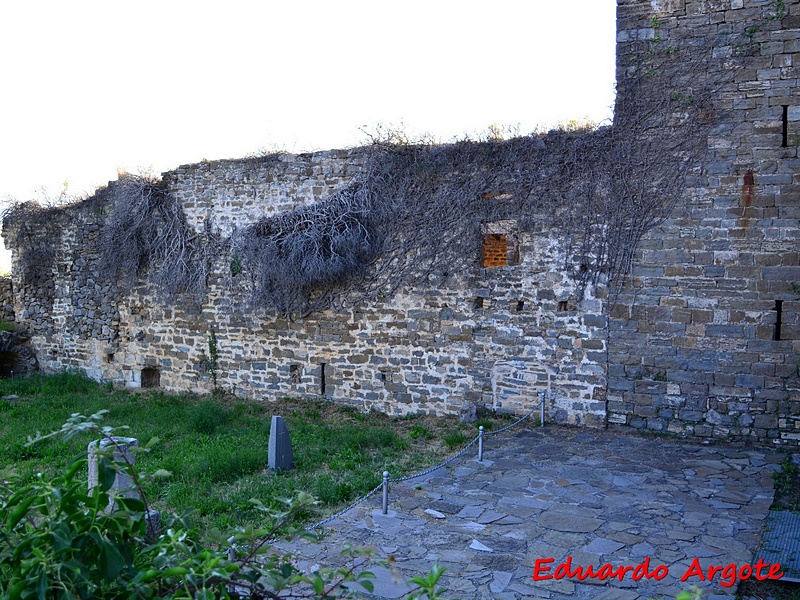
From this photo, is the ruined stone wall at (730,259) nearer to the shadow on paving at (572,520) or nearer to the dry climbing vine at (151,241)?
the shadow on paving at (572,520)

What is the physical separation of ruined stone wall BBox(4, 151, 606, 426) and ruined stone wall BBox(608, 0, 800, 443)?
0.82 meters

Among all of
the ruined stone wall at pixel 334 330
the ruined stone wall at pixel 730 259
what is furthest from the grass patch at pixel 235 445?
the ruined stone wall at pixel 730 259

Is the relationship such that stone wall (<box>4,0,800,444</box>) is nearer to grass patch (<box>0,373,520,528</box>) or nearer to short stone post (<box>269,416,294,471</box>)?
grass patch (<box>0,373,520,528</box>)

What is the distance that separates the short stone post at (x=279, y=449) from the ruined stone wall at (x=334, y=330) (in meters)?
2.97

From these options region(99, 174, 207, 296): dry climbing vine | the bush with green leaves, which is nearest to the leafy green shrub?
region(99, 174, 207, 296): dry climbing vine

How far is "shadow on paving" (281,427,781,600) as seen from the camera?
16.0 ft

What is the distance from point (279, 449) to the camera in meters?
7.62

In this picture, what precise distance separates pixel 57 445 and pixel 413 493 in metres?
5.01

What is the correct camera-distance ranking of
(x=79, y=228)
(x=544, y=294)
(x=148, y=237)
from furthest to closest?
(x=79, y=228) → (x=148, y=237) → (x=544, y=294)

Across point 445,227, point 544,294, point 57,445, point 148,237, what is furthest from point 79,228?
point 544,294

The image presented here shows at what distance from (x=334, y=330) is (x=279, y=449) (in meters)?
3.48

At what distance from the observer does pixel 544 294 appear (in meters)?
9.42

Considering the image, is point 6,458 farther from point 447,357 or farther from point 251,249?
point 447,357

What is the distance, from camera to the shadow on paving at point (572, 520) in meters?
4.86
